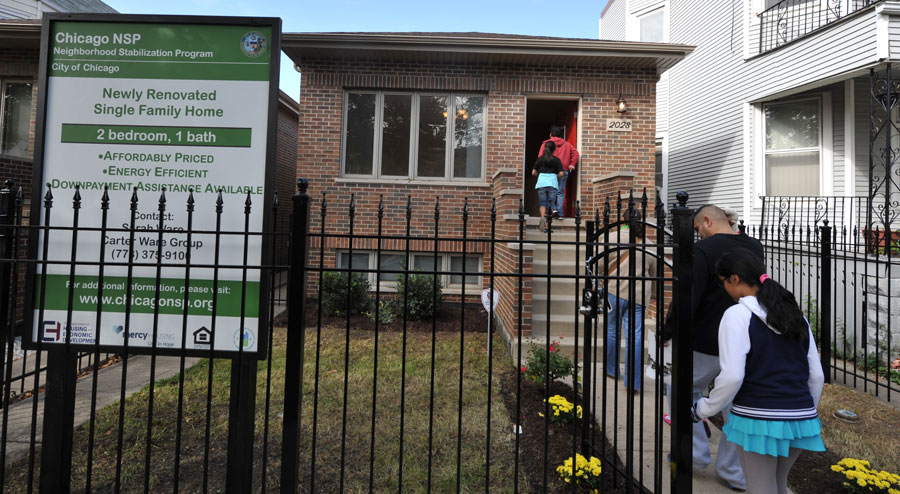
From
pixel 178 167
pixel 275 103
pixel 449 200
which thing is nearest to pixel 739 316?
pixel 275 103

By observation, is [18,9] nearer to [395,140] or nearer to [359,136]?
[359,136]

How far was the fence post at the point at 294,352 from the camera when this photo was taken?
248cm

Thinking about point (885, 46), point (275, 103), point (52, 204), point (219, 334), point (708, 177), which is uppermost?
point (885, 46)

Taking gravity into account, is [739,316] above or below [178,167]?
below

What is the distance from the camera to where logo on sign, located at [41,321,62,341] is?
2635 millimetres

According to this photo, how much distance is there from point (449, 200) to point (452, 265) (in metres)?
1.31

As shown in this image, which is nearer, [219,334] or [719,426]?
[219,334]

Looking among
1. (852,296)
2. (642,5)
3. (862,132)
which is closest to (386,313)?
(852,296)

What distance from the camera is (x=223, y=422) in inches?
156

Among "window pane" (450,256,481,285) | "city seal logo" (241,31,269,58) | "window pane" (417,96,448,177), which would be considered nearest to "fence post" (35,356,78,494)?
"city seal logo" (241,31,269,58)

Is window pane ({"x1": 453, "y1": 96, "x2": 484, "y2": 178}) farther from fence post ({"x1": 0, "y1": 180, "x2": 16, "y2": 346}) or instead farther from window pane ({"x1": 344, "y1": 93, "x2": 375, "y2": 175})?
fence post ({"x1": 0, "y1": 180, "x2": 16, "y2": 346})

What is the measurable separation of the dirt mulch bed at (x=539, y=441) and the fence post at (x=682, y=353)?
42cm

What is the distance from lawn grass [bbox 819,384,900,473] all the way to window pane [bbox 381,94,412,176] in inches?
290

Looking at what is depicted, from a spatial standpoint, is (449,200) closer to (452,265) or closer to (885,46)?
(452,265)
